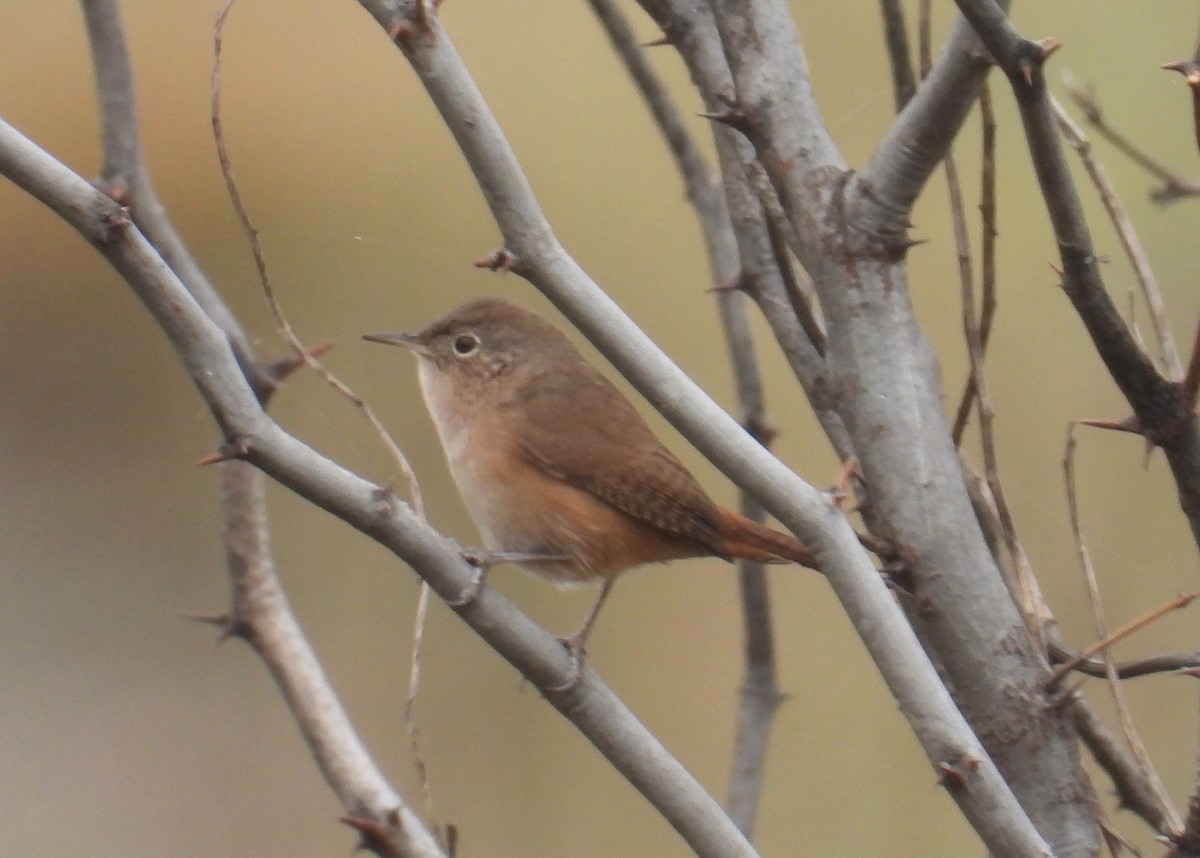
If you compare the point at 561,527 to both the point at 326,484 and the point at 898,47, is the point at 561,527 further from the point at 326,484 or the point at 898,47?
the point at 326,484

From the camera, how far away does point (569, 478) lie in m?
2.14

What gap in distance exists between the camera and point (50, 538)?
3369 mm

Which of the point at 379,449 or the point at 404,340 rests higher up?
the point at 404,340

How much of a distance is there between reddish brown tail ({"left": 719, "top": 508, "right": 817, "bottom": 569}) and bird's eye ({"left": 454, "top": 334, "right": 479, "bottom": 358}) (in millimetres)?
631

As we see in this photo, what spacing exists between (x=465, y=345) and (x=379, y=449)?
104 cm

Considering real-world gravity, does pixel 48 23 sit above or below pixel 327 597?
above

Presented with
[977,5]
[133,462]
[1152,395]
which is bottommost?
[133,462]

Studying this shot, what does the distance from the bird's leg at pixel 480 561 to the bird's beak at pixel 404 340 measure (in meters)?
0.47

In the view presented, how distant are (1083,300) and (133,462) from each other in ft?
9.31

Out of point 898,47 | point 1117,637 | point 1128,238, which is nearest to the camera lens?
point 1117,637

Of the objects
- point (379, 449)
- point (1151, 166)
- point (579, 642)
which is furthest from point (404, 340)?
point (1151, 166)

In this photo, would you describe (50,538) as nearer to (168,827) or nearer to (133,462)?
(133,462)

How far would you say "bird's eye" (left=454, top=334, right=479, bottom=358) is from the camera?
239 cm

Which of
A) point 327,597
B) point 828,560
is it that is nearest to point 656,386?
point 828,560
